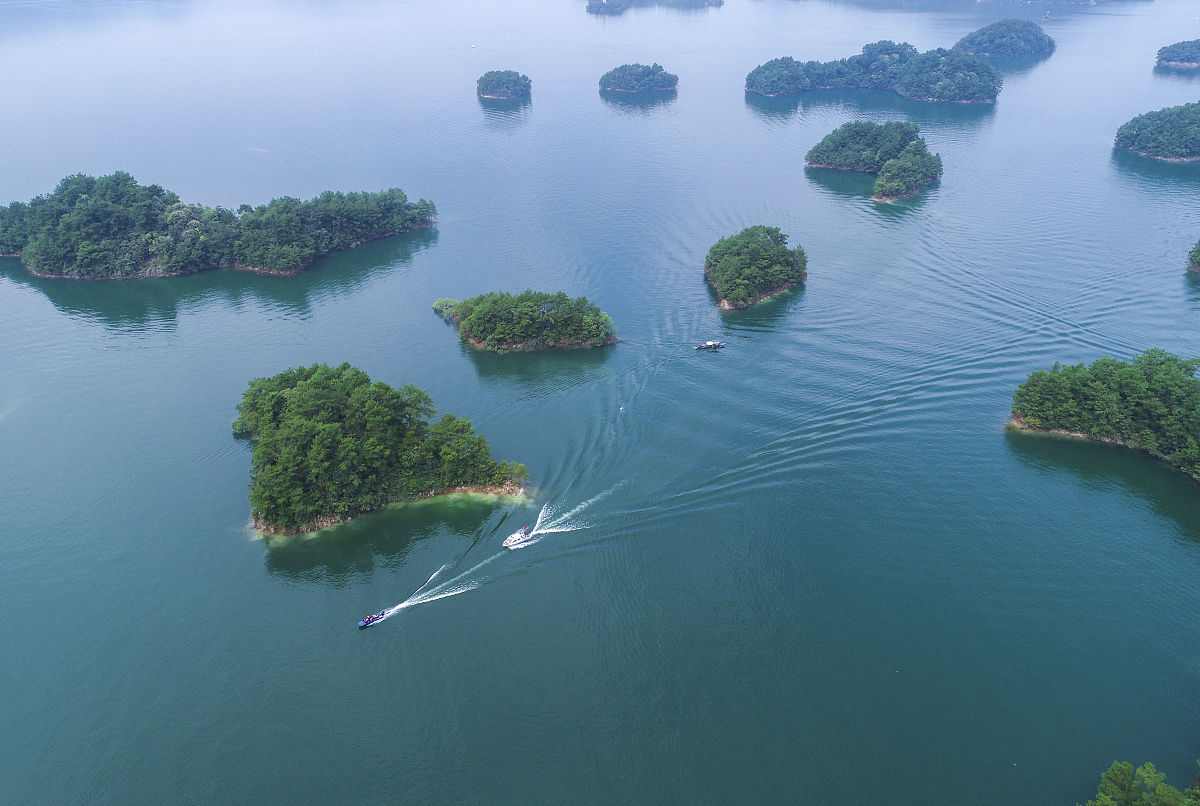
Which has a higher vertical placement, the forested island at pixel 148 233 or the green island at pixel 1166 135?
the green island at pixel 1166 135

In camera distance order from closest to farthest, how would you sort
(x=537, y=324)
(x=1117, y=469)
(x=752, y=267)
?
(x=1117, y=469) → (x=537, y=324) → (x=752, y=267)

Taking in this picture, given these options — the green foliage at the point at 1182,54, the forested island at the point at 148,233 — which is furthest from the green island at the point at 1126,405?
the green foliage at the point at 1182,54

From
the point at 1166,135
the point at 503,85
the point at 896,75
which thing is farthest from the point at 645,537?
the point at 896,75

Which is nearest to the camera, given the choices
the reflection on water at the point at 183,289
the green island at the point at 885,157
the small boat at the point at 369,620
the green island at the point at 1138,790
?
the green island at the point at 1138,790

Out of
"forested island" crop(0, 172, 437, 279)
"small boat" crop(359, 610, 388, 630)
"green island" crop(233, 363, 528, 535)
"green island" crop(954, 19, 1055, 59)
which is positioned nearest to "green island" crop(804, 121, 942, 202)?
"forested island" crop(0, 172, 437, 279)

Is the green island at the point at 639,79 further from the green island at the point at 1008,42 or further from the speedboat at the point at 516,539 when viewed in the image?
the speedboat at the point at 516,539

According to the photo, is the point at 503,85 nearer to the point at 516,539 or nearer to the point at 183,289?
the point at 183,289

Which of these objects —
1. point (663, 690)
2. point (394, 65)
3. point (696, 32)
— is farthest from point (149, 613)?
point (696, 32)
